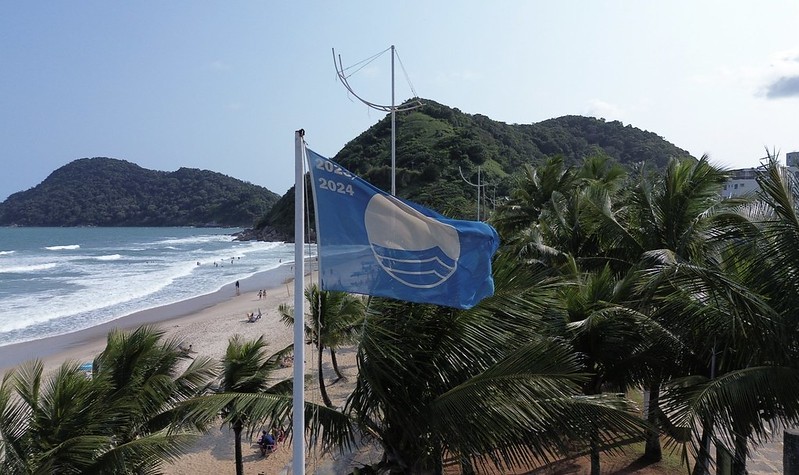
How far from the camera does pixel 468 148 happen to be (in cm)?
7181

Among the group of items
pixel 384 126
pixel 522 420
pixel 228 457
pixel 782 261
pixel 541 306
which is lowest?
pixel 228 457

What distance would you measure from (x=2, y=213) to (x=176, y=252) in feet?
496

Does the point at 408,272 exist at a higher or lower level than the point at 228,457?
higher

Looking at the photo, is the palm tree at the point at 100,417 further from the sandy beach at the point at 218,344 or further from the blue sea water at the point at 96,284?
the blue sea water at the point at 96,284

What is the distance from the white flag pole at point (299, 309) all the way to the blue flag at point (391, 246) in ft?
0.58

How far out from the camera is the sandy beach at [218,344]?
1202 cm

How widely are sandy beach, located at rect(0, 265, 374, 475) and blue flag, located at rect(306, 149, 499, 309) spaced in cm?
347

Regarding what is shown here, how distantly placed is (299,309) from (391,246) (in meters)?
0.90

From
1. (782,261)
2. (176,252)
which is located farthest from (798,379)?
(176,252)

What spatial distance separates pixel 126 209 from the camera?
600 ft

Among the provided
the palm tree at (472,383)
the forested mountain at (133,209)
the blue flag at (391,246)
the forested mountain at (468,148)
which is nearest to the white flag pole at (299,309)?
the blue flag at (391,246)

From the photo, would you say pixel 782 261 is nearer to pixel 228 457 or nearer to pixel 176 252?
pixel 228 457

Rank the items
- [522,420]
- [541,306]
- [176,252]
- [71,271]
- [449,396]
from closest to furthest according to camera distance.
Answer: [522,420] → [449,396] → [541,306] → [71,271] → [176,252]

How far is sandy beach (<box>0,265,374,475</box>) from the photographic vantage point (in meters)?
12.0
